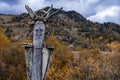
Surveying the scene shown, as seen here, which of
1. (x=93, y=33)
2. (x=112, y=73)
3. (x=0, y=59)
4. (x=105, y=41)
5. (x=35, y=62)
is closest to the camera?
(x=35, y=62)

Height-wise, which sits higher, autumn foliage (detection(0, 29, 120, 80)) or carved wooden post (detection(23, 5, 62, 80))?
carved wooden post (detection(23, 5, 62, 80))

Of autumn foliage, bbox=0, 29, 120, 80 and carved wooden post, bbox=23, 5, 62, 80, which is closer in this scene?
carved wooden post, bbox=23, 5, 62, 80

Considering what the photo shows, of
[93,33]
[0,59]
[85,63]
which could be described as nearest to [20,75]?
[0,59]

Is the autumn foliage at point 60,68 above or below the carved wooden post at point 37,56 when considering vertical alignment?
below

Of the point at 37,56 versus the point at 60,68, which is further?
the point at 60,68

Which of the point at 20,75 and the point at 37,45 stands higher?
the point at 37,45

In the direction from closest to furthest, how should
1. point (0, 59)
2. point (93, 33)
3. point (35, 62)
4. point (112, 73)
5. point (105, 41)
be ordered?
point (35, 62) → point (112, 73) → point (0, 59) → point (105, 41) → point (93, 33)

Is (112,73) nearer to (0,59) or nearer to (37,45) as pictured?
(0,59)

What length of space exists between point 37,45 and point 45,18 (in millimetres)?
888

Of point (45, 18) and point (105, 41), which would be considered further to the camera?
point (105, 41)

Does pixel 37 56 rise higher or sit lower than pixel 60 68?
higher

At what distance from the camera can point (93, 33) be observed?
181 metres

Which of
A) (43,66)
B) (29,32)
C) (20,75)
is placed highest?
(29,32)

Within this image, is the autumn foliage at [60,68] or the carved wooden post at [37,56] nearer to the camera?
the carved wooden post at [37,56]
